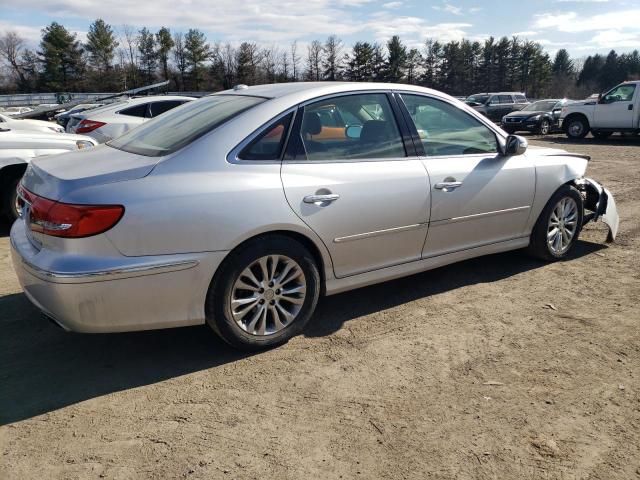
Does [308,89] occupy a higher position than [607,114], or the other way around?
[308,89]

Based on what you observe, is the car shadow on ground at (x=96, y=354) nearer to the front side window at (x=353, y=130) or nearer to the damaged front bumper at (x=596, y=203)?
the front side window at (x=353, y=130)

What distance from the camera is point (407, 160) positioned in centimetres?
396

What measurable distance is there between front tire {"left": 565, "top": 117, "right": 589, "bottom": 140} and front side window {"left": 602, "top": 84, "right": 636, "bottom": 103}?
1116mm

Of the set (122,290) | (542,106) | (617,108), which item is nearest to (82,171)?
(122,290)

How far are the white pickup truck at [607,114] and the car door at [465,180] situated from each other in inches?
617

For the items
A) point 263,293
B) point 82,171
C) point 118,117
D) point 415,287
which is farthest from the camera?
point 118,117

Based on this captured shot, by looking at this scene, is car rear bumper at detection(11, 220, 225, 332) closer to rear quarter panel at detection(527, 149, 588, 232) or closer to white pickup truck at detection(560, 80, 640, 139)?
rear quarter panel at detection(527, 149, 588, 232)

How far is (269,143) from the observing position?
341 cm

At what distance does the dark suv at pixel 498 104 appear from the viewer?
28828 millimetres

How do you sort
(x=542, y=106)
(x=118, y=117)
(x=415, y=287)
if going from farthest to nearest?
(x=542, y=106)
(x=118, y=117)
(x=415, y=287)

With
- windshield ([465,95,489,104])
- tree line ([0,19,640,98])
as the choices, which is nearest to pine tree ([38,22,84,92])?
tree line ([0,19,640,98])

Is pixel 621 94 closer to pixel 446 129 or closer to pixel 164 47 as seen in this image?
pixel 446 129

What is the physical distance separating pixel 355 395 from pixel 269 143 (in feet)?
5.25

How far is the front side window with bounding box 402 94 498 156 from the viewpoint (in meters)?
4.14
